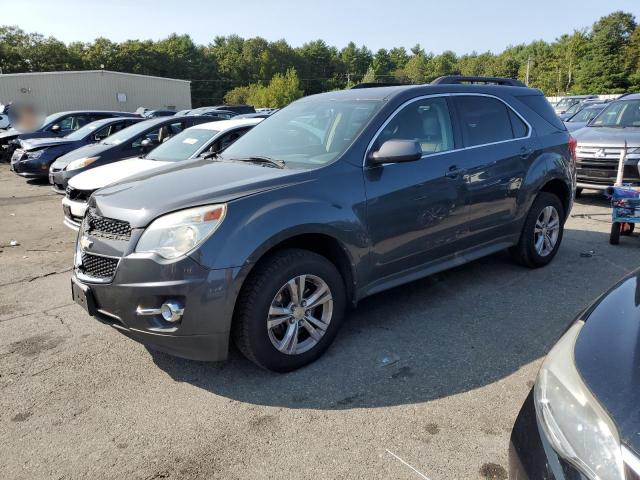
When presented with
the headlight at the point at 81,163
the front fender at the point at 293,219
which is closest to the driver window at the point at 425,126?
the front fender at the point at 293,219

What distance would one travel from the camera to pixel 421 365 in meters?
3.34

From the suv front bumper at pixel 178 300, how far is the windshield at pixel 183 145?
470 centimetres

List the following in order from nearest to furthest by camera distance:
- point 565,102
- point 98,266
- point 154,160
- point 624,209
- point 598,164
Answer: point 98,266 → point 624,209 → point 154,160 → point 598,164 → point 565,102

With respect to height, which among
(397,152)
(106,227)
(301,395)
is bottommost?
(301,395)

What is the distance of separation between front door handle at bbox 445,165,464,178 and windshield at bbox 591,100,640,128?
6.63m

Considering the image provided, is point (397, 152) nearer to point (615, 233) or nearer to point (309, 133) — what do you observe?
point (309, 133)

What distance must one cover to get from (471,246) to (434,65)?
123012mm

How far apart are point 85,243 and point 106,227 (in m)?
0.22

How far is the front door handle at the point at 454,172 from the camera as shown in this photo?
4055 mm

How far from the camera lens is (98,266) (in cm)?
314

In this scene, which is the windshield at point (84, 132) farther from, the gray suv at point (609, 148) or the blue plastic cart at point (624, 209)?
the blue plastic cart at point (624, 209)

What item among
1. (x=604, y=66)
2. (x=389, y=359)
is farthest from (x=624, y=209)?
(x=604, y=66)

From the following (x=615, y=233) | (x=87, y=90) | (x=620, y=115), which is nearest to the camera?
(x=615, y=233)

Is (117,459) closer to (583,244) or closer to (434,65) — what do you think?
(583,244)
